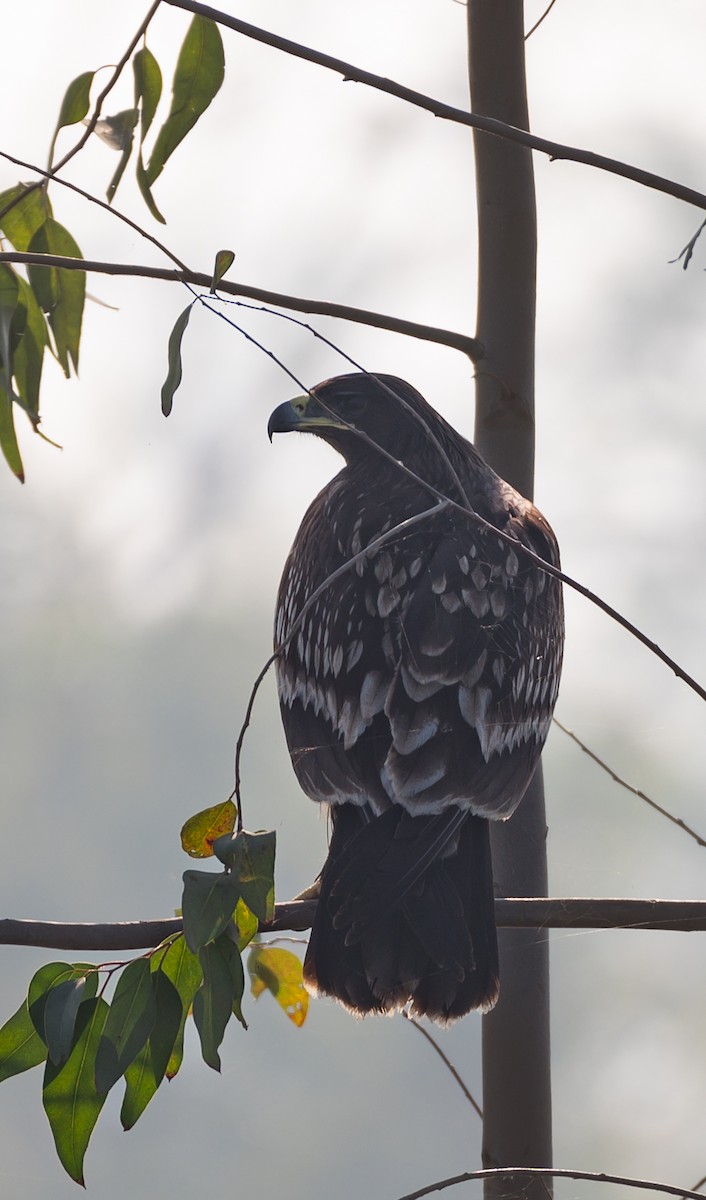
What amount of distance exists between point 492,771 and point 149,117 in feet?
3.88

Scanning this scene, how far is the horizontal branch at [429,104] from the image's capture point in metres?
1.17

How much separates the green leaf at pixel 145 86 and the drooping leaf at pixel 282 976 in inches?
56.1

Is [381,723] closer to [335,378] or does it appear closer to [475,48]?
[335,378]

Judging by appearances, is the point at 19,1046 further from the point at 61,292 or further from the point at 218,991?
the point at 61,292

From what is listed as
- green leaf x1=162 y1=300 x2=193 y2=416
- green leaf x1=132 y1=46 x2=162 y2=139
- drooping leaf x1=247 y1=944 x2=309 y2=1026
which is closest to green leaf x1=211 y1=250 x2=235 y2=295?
green leaf x1=162 y1=300 x2=193 y2=416

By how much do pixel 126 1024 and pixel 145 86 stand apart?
4.72 feet

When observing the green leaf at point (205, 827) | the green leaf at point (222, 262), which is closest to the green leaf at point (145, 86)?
the green leaf at point (222, 262)

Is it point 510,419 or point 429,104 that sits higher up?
point 510,419

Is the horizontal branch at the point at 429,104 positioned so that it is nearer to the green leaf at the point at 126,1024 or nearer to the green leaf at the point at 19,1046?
the green leaf at the point at 126,1024

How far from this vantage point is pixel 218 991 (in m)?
1.59

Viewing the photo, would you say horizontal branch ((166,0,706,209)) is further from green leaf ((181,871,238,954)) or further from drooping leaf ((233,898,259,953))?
drooping leaf ((233,898,259,953))

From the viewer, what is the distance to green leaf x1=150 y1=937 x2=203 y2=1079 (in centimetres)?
168

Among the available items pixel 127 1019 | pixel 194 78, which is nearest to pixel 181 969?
pixel 127 1019

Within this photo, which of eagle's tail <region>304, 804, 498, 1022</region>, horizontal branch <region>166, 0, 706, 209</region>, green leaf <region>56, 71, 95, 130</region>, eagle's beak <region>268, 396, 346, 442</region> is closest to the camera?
horizontal branch <region>166, 0, 706, 209</region>
